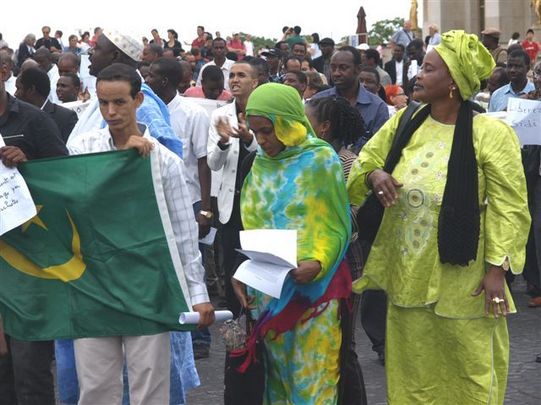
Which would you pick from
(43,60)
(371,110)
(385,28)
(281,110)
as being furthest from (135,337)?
(385,28)

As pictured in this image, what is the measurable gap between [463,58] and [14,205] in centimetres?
215

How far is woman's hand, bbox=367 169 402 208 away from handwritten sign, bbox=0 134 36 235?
5.15 feet

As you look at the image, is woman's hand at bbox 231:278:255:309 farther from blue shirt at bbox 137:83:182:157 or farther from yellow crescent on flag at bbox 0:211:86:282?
blue shirt at bbox 137:83:182:157

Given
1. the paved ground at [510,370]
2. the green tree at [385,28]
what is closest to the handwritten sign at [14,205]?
the paved ground at [510,370]

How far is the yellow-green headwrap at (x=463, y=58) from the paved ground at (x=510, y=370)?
2.49 meters

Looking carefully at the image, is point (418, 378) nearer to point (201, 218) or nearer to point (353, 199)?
point (353, 199)

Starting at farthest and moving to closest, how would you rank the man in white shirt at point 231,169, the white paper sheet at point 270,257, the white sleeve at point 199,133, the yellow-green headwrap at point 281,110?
the white sleeve at point 199,133 → the man in white shirt at point 231,169 → the yellow-green headwrap at point 281,110 → the white paper sheet at point 270,257

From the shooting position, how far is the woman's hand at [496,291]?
6074 mm

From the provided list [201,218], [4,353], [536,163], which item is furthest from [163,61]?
[4,353]

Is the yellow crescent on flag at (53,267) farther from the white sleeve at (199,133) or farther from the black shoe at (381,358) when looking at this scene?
the white sleeve at (199,133)

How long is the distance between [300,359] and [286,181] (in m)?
0.81

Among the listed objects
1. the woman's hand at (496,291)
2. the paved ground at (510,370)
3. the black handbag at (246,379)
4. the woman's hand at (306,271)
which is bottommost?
the paved ground at (510,370)

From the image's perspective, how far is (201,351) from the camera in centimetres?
945

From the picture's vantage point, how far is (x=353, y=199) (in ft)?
21.6
